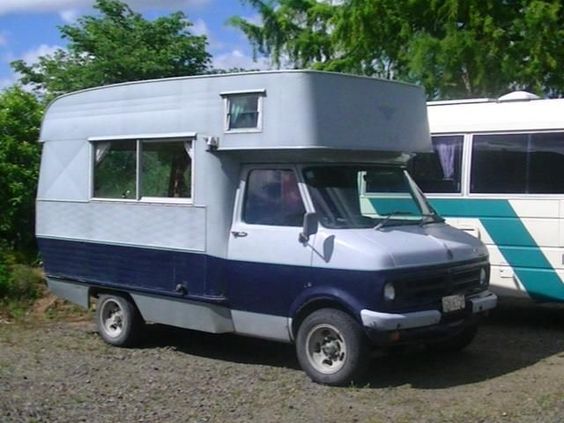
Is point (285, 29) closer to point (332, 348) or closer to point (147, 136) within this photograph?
point (147, 136)

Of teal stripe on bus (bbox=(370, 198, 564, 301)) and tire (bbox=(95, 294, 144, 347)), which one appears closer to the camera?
tire (bbox=(95, 294, 144, 347))

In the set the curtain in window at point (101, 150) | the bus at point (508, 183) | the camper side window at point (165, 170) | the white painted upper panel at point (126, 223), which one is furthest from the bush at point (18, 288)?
the bus at point (508, 183)

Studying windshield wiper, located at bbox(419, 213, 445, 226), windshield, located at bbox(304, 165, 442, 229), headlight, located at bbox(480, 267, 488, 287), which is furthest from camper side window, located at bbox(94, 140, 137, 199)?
headlight, located at bbox(480, 267, 488, 287)

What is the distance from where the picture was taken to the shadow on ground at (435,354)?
9.09 m

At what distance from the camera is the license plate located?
8.77 m

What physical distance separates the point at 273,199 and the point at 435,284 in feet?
5.63

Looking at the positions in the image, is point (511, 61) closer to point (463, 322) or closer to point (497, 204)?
point (497, 204)

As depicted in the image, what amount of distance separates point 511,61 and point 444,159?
4.18m

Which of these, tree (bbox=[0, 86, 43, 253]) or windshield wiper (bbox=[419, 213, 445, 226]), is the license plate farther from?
tree (bbox=[0, 86, 43, 253])

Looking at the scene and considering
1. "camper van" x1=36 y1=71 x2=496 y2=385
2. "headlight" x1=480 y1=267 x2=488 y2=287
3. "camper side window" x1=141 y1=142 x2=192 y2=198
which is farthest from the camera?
"camper side window" x1=141 y1=142 x2=192 y2=198

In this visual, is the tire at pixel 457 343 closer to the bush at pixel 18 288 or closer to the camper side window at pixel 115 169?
the camper side window at pixel 115 169

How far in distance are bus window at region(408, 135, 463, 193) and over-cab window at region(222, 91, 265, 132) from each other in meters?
3.28

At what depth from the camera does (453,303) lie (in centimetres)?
885

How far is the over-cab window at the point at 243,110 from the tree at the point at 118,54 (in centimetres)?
901
